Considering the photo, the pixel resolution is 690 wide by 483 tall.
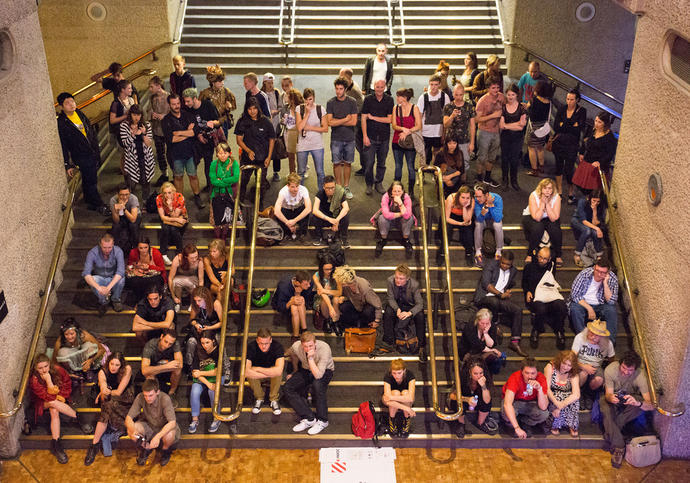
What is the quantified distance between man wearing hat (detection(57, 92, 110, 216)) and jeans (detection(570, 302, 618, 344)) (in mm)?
6242

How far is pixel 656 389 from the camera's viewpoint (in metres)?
8.81

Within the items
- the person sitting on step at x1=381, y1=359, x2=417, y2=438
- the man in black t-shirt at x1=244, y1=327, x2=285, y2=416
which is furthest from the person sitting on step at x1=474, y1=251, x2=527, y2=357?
the man in black t-shirt at x1=244, y1=327, x2=285, y2=416

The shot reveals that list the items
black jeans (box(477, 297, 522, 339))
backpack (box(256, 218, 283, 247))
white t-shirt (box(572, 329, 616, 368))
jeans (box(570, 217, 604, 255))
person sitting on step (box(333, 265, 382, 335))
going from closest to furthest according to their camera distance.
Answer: white t-shirt (box(572, 329, 616, 368)) → person sitting on step (box(333, 265, 382, 335)) → black jeans (box(477, 297, 522, 339)) → jeans (box(570, 217, 604, 255)) → backpack (box(256, 218, 283, 247))

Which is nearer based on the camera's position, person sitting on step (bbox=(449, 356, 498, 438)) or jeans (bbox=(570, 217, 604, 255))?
person sitting on step (bbox=(449, 356, 498, 438))

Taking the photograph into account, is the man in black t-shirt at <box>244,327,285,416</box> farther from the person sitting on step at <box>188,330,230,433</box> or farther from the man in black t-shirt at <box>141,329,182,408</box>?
the man in black t-shirt at <box>141,329,182,408</box>

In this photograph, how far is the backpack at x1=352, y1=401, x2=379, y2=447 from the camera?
873cm

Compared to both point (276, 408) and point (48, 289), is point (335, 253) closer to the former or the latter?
point (276, 408)

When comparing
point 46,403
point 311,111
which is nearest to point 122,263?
point 46,403

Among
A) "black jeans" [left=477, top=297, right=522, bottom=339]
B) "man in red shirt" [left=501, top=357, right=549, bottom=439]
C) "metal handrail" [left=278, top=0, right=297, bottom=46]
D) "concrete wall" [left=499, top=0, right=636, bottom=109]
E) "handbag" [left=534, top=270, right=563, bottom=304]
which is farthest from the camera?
→ "metal handrail" [left=278, top=0, right=297, bottom=46]

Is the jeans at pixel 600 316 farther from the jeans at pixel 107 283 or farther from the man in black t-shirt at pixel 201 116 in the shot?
the jeans at pixel 107 283

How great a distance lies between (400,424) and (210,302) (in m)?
2.61

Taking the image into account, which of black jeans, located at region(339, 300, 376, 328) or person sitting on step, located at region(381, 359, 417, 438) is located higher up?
black jeans, located at region(339, 300, 376, 328)

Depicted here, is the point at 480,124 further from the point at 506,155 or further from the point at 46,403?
the point at 46,403

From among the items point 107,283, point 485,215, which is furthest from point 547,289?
point 107,283
